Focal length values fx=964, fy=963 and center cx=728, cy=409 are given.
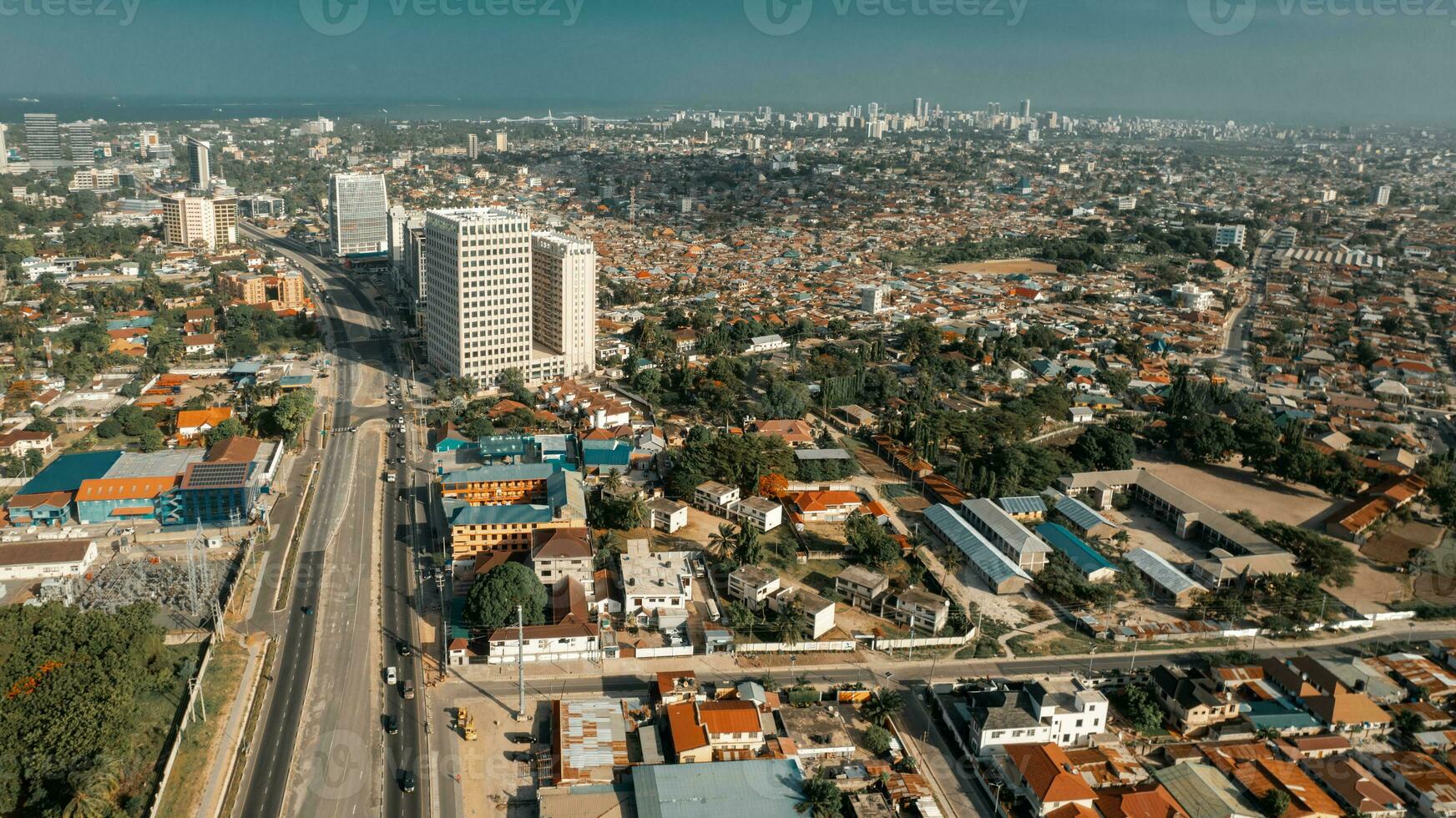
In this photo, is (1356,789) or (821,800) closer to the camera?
(821,800)

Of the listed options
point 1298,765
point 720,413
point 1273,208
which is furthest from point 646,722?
point 1273,208

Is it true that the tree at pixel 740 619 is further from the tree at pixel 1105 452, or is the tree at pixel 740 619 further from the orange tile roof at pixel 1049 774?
the tree at pixel 1105 452

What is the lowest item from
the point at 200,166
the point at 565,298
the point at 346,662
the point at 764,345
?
the point at 346,662

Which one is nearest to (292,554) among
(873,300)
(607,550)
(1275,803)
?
(607,550)

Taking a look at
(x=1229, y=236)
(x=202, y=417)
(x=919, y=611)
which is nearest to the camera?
(x=919, y=611)

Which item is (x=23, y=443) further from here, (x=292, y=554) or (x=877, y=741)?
(x=877, y=741)

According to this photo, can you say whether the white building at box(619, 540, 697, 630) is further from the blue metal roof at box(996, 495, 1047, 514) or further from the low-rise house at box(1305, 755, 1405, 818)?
the low-rise house at box(1305, 755, 1405, 818)

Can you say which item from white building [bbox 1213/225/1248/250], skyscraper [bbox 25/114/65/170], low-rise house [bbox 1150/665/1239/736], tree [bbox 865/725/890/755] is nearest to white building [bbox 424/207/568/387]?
tree [bbox 865/725/890/755]
